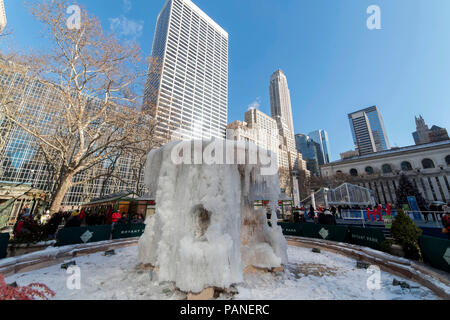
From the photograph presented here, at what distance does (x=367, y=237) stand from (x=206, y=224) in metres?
7.71

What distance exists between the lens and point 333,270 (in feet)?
18.0

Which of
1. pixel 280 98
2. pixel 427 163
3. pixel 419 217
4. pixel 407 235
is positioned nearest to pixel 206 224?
pixel 407 235

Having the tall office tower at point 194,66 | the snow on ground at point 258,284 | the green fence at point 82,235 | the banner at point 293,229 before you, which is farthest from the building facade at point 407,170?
the green fence at point 82,235

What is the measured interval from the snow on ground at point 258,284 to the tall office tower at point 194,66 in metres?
57.7

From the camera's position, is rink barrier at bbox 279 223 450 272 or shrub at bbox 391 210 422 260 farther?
shrub at bbox 391 210 422 260

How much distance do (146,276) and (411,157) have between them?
5986cm

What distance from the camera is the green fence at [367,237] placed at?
7.17 metres

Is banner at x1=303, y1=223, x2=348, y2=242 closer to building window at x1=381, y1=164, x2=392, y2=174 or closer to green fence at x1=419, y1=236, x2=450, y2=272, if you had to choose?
green fence at x1=419, y1=236, x2=450, y2=272

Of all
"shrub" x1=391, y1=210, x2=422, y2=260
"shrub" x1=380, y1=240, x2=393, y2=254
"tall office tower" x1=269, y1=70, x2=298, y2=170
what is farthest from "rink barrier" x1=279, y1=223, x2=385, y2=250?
"tall office tower" x1=269, y1=70, x2=298, y2=170

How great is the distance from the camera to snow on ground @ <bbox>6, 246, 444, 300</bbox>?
3779 millimetres

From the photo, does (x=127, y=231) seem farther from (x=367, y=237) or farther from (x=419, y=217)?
(x=419, y=217)

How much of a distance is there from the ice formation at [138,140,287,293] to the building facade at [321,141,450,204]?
162 feet

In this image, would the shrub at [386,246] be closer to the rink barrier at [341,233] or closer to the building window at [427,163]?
Answer: the rink barrier at [341,233]

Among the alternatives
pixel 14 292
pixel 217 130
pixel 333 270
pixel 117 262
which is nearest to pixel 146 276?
pixel 117 262
